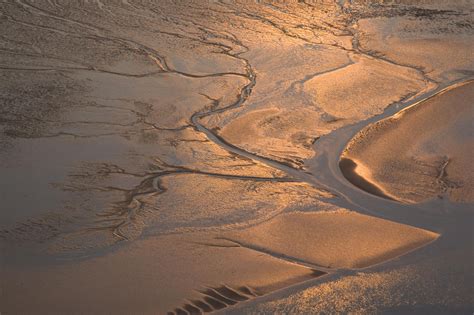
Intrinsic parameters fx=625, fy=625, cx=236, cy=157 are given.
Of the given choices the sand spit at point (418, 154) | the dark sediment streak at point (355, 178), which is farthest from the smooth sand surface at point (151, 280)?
the sand spit at point (418, 154)

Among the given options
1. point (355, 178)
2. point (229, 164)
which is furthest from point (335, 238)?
point (229, 164)

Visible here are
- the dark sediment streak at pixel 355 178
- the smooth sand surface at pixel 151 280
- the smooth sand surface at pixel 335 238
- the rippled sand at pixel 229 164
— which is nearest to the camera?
the smooth sand surface at pixel 151 280

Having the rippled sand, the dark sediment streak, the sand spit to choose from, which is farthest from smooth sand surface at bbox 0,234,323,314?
the sand spit

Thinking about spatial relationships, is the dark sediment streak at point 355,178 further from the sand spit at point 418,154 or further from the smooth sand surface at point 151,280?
the smooth sand surface at point 151,280

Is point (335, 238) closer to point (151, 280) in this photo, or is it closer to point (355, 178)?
point (355, 178)

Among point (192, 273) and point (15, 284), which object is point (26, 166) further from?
point (192, 273)

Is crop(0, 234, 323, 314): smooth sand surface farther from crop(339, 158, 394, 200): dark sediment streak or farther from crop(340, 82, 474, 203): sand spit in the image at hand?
crop(340, 82, 474, 203): sand spit
